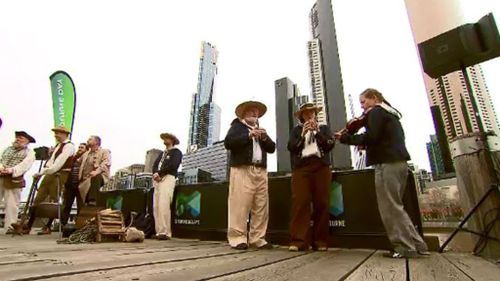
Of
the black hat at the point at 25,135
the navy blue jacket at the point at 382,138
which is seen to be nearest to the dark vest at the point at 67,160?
the black hat at the point at 25,135

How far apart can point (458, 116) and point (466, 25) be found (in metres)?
1.20

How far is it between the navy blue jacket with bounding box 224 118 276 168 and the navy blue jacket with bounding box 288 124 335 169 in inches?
10.4

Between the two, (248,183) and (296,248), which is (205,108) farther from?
(296,248)

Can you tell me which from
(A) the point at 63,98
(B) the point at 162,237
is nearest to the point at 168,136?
(B) the point at 162,237

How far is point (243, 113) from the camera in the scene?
3498 mm

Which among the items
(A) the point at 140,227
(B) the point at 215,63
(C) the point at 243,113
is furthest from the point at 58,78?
(B) the point at 215,63

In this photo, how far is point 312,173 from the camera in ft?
9.76

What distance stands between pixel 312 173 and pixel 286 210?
801 millimetres

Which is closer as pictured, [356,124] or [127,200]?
[356,124]

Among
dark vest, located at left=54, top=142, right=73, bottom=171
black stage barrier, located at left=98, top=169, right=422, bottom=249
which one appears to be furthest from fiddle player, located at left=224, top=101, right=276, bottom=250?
dark vest, located at left=54, top=142, right=73, bottom=171

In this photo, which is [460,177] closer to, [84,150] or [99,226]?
[99,226]

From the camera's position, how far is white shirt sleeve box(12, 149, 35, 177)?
4.58m

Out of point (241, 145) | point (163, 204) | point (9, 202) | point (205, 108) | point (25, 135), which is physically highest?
point (205, 108)

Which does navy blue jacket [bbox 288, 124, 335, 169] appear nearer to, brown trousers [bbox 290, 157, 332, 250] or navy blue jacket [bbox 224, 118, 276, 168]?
brown trousers [bbox 290, 157, 332, 250]
